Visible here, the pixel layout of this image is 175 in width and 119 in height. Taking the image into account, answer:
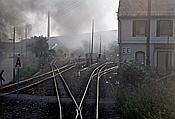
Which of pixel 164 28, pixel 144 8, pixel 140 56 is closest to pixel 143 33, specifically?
pixel 164 28

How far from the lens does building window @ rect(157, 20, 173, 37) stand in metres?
32.1

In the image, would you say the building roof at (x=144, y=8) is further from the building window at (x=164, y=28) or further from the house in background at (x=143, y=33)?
the building window at (x=164, y=28)

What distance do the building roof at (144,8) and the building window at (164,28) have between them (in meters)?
0.68

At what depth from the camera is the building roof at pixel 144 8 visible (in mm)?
32562

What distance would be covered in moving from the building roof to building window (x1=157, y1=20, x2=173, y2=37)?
684 mm

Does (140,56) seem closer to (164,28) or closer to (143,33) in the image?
(143,33)

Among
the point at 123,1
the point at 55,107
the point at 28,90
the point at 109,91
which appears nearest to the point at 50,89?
the point at 28,90

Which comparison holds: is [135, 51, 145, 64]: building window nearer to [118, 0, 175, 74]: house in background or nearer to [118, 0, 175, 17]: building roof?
[118, 0, 175, 74]: house in background

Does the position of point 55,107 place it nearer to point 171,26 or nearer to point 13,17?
point 171,26

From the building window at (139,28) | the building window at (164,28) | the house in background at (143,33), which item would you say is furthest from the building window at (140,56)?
the building window at (164,28)

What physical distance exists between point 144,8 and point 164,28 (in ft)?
8.55

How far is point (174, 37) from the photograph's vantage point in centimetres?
Answer: 3197

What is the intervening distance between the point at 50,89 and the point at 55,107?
546cm

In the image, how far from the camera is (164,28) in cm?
3250
